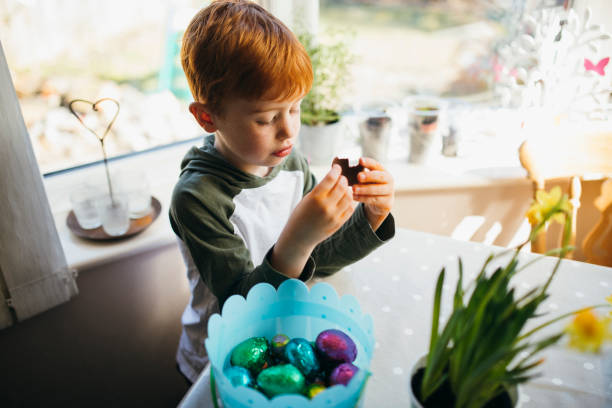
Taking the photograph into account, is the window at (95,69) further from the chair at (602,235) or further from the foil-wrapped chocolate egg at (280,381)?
the chair at (602,235)

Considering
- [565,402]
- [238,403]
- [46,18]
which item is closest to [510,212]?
[565,402]

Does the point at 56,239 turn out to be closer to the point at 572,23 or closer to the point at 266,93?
the point at 266,93

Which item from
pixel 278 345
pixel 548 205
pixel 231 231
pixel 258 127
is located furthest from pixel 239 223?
pixel 548 205

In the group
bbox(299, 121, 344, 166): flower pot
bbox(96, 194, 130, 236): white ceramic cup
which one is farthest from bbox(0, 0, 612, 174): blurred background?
bbox(96, 194, 130, 236): white ceramic cup

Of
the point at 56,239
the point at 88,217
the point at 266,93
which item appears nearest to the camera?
the point at 266,93

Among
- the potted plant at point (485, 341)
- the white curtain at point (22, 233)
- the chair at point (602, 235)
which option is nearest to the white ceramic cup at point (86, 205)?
the white curtain at point (22, 233)

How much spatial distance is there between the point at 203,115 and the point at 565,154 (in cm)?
94

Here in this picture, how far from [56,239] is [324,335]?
28.6 inches

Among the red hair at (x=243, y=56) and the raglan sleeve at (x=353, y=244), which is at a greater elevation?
the red hair at (x=243, y=56)

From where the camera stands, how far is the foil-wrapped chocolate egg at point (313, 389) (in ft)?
1.67

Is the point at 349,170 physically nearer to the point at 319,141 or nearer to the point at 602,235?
the point at 319,141

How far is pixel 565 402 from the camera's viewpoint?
0.60 metres

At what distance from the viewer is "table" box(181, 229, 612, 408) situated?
2.01 feet

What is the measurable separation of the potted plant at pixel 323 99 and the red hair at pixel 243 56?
0.62 m
